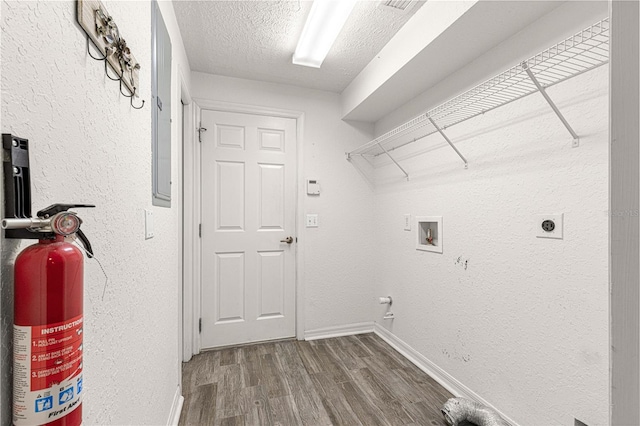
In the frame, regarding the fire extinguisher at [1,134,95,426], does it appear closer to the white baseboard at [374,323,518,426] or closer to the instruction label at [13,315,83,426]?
the instruction label at [13,315,83,426]

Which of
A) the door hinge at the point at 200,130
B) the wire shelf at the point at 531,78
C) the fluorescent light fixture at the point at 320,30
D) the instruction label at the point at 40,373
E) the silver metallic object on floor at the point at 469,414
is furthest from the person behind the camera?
the door hinge at the point at 200,130

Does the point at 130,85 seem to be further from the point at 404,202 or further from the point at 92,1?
the point at 404,202

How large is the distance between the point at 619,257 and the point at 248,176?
2473 millimetres

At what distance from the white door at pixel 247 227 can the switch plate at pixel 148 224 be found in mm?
1312

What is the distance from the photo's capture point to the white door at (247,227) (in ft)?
8.01

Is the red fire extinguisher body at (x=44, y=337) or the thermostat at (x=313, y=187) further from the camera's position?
the thermostat at (x=313, y=187)

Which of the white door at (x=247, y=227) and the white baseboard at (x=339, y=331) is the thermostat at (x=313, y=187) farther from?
the white baseboard at (x=339, y=331)

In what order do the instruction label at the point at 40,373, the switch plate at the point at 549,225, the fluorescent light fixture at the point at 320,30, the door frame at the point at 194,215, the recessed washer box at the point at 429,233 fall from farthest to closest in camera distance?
the door frame at the point at 194,215 → the recessed washer box at the point at 429,233 → the fluorescent light fixture at the point at 320,30 → the switch plate at the point at 549,225 → the instruction label at the point at 40,373

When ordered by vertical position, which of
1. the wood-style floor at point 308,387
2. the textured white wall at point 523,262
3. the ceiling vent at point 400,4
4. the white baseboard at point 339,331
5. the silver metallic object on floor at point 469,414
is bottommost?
the wood-style floor at point 308,387

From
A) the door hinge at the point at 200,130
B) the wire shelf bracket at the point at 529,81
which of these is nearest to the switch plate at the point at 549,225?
the wire shelf bracket at the point at 529,81

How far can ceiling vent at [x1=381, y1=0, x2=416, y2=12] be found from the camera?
1597mm

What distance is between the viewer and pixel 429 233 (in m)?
2.17

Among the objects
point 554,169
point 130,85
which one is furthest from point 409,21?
point 130,85

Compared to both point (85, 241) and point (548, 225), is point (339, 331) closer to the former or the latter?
point (548, 225)
